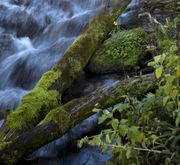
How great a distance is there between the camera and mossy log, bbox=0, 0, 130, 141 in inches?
167

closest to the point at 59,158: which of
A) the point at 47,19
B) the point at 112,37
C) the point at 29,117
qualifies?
the point at 29,117

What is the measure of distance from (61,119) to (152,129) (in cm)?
Answer: 173

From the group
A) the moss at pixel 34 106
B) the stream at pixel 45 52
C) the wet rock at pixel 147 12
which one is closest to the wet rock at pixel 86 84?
the stream at pixel 45 52

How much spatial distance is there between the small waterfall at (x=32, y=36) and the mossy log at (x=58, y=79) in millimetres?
903

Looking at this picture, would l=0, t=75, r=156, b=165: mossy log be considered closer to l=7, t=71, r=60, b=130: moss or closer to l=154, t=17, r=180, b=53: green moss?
l=7, t=71, r=60, b=130: moss

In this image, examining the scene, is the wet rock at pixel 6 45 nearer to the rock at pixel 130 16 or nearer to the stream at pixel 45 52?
the stream at pixel 45 52

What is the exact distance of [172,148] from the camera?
7.66 ft

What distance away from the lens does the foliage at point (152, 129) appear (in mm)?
2268

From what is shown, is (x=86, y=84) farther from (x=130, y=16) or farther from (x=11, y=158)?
(x=130, y=16)

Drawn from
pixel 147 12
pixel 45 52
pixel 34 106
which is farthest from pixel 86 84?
pixel 147 12

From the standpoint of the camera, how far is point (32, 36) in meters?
8.40

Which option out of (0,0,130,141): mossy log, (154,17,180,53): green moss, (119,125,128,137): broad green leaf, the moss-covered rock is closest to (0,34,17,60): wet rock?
(0,0,130,141): mossy log

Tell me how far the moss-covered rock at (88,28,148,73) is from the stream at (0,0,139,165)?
0.66ft

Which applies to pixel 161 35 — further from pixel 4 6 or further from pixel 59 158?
pixel 4 6
